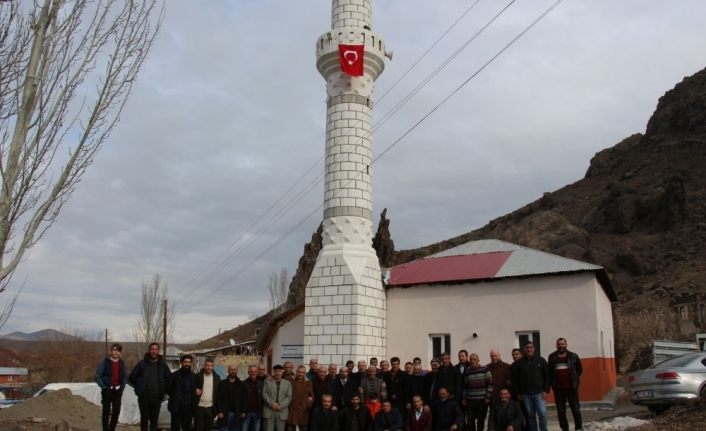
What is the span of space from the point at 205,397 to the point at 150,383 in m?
0.98

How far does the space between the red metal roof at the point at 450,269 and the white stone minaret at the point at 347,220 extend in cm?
105

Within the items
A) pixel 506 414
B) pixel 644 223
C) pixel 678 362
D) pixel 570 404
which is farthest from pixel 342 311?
pixel 644 223

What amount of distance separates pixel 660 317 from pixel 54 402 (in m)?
32.9

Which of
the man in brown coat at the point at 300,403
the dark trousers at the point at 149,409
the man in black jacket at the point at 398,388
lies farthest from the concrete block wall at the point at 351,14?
the dark trousers at the point at 149,409

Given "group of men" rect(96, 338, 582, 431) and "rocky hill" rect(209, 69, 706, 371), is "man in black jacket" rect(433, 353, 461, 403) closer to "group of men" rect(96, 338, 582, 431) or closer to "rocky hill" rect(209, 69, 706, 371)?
"group of men" rect(96, 338, 582, 431)

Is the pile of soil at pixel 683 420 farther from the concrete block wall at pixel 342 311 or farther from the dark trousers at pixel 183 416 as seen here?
the concrete block wall at pixel 342 311

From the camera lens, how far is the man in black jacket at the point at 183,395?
1050 cm

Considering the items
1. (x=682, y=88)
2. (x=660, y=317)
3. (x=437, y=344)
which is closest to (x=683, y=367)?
(x=437, y=344)

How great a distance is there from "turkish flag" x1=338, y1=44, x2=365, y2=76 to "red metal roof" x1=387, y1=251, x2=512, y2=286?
6374 millimetres

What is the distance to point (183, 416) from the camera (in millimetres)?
10680

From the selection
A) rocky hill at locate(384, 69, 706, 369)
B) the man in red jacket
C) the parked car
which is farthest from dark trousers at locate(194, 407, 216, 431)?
rocky hill at locate(384, 69, 706, 369)

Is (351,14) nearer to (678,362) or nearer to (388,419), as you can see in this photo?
(388,419)

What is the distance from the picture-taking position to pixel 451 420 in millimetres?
10609

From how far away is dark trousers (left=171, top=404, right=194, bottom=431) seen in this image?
1059cm
